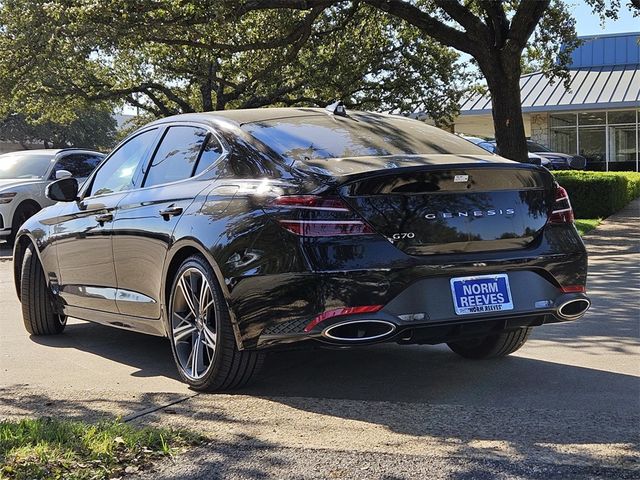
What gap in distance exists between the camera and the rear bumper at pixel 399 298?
4.21 m

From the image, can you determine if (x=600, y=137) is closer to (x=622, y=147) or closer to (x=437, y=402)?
(x=622, y=147)

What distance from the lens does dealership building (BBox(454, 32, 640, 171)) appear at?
31.8m

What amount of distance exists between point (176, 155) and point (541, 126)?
29591 mm

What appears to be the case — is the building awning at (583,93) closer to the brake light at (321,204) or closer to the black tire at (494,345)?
the black tire at (494,345)

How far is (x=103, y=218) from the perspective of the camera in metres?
5.85

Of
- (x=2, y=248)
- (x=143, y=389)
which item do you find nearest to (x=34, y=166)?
(x=2, y=248)

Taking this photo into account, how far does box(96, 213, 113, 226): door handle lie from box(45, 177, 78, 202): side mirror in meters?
0.58

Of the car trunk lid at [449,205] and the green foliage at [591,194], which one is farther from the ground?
the car trunk lid at [449,205]

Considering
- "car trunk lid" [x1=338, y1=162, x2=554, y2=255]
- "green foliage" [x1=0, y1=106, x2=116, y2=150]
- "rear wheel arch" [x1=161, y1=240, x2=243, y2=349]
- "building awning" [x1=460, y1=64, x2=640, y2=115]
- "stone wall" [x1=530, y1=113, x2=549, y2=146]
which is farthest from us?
"green foliage" [x1=0, y1=106, x2=116, y2=150]

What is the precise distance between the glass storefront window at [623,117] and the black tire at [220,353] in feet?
102

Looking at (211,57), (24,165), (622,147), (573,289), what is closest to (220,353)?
(573,289)

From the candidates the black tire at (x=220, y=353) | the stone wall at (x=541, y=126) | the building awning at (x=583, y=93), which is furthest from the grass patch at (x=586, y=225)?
the stone wall at (x=541, y=126)

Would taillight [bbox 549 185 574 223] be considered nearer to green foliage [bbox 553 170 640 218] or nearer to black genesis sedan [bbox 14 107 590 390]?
black genesis sedan [bbox 14 107 590 390]

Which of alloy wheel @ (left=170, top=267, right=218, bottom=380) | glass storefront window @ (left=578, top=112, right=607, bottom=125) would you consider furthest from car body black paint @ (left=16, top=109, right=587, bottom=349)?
glass storefront window @ (left=578, top=112, right=607, bottom=125)
